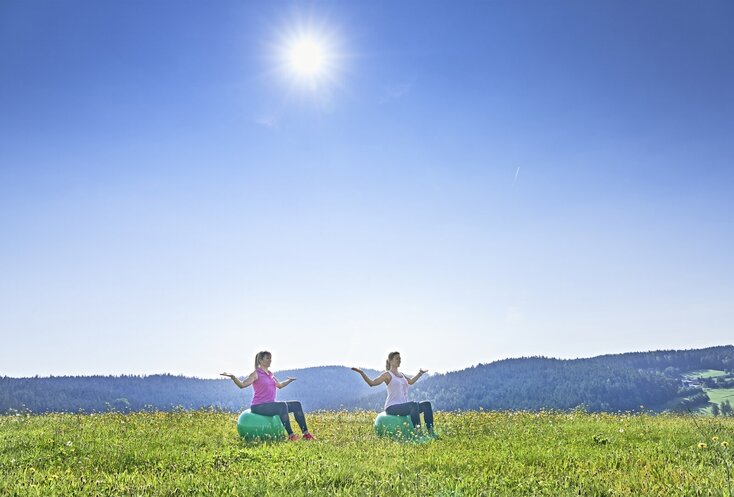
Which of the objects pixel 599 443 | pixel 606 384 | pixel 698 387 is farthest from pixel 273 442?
pixel 698 387

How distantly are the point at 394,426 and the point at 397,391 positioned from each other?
54.4 inches

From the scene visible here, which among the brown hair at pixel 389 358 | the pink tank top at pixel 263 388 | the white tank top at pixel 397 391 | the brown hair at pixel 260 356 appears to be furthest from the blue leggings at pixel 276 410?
the brown hair at pixel 389 358

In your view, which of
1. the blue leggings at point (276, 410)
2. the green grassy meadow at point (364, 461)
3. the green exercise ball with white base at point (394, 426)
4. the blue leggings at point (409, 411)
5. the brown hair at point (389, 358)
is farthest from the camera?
the brown hair at point (389, 358)

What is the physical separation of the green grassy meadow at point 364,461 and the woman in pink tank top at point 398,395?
65cm

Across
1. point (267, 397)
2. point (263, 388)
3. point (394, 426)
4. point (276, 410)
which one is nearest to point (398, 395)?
point (394, 426)

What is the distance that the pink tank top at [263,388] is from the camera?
46.5 feet

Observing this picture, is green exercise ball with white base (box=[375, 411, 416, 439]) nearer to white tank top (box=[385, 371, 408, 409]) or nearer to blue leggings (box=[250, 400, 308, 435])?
white tank top (box=[385, 371, 408, 409])

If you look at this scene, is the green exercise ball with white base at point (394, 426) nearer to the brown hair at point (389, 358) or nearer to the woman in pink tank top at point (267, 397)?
the woman in pink tank top at point (267, 397)

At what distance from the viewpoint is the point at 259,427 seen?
13.2 metres

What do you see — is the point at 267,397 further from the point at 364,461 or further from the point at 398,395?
the point at 364,461

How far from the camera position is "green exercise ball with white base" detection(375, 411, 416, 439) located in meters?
13.3

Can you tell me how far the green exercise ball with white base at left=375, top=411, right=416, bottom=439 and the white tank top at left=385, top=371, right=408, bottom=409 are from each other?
654 mm

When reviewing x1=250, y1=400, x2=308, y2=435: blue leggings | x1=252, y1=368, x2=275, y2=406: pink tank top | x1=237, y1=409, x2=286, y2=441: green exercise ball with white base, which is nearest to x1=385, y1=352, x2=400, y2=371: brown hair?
x1=250, y1=400, x2=308, y2=435: blue leggings

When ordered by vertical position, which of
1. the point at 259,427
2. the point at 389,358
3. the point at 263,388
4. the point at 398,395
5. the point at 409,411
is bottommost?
the point at 259,427
